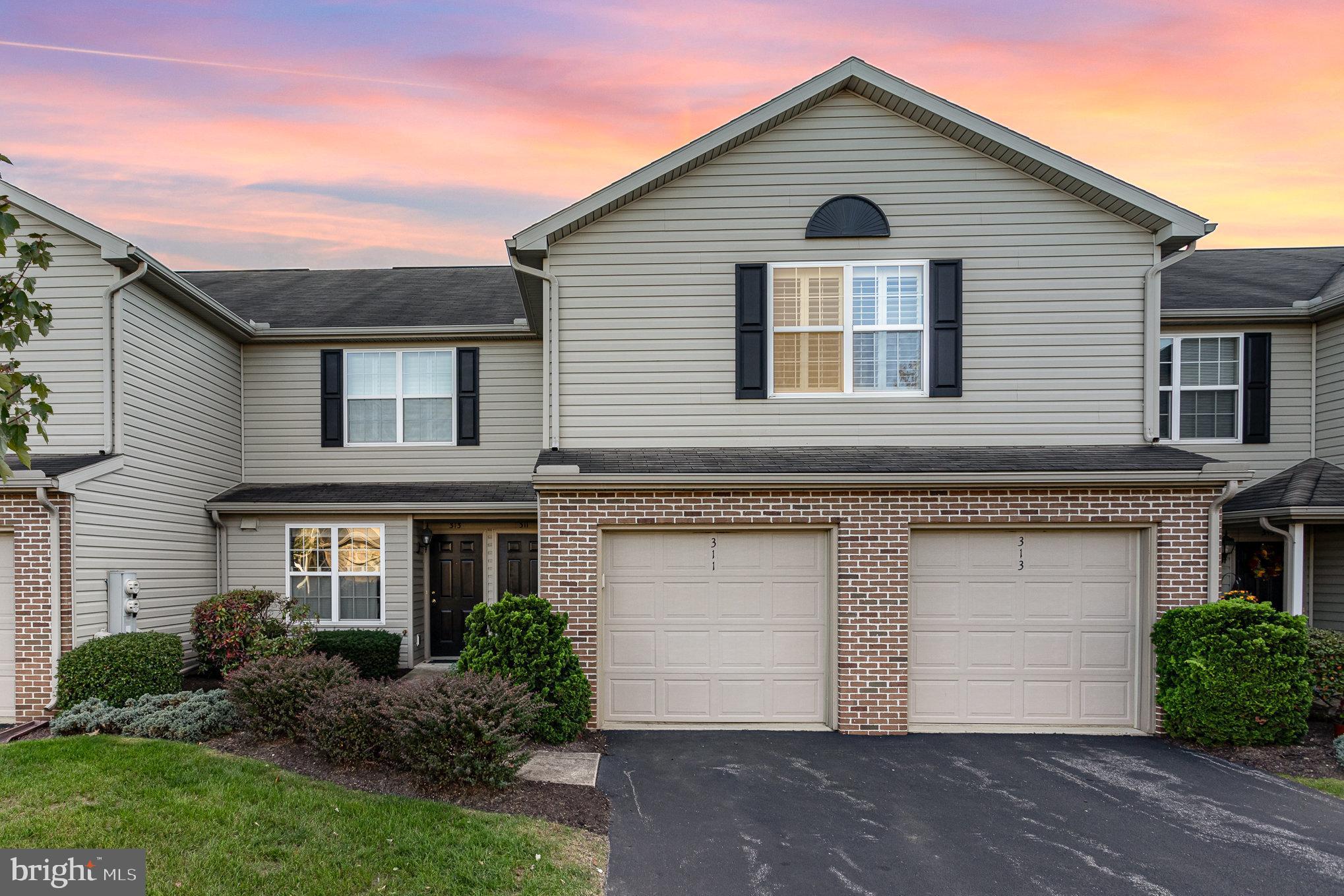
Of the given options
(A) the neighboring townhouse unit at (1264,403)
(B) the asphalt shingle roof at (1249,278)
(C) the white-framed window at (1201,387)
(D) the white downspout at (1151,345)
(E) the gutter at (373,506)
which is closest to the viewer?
(D) the white downspout at (1151,345)

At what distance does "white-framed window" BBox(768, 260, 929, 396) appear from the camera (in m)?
8.94

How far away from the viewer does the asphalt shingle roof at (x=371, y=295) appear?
12.2 metres

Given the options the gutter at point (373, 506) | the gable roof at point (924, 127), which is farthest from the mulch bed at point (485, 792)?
the gable roof at point (924, 127)

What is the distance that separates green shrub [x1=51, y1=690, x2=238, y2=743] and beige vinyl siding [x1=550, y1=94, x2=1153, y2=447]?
478cm

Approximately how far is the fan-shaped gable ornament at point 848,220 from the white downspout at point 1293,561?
6776mm

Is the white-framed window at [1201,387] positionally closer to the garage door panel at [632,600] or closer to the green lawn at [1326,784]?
the green lawn at [1326,784]

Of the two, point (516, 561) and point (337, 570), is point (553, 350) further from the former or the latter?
point (337, 570)

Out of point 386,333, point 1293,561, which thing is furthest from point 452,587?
point 1293,561

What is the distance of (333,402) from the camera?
11852mm

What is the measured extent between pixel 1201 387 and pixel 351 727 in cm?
1276

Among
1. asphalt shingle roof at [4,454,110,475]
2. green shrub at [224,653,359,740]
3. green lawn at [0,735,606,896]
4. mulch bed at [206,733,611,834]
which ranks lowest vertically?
mulch bed at [206,733,611,834]

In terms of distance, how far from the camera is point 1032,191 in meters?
8.96

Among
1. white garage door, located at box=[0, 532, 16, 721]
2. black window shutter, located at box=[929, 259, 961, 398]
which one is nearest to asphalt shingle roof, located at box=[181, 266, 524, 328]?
white garage door, located at box=[0, 532, 16, 721]

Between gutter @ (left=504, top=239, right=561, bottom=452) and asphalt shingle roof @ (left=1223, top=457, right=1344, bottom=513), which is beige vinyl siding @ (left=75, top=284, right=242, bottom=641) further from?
asphalt shingle roof @ (left=1223, top=457, right=1344, bottom=513)
